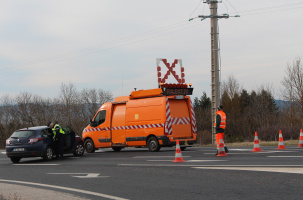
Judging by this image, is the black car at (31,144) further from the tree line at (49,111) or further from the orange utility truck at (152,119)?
the tree line at (49,111)

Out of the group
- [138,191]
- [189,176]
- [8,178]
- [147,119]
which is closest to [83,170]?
[8,178]

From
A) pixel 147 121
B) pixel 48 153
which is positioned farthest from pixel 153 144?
pixel 48 153

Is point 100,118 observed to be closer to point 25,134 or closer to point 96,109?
point 25,134

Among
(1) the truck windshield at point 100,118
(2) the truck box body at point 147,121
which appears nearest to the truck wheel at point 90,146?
(2) the truck box body at point 147,121

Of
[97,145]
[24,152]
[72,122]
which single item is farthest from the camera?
[72,122]

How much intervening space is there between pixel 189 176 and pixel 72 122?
69.0 metres

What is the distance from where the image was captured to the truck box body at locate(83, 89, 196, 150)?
19078 millimetres

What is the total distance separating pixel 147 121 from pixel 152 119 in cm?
28

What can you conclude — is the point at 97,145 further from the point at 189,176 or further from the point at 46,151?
the point at 189,176

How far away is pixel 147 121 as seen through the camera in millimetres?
19562

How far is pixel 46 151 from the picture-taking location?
17.8m

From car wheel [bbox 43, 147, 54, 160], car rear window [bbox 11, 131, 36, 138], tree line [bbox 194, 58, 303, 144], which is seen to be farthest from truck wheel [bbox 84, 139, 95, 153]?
tree line [bbox 194, 58, 303, 144]

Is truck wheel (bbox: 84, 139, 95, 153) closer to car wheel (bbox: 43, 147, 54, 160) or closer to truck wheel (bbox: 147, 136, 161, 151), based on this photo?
truck wheel (bbox: 147, 136, 161, 151)

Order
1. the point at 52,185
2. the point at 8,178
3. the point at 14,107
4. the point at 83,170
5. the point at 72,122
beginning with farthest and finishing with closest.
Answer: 1. the point at 14,107
2. the point at 72,122
3. the point at 83,170
4. the point at 8,178
5. the point at 52,185
